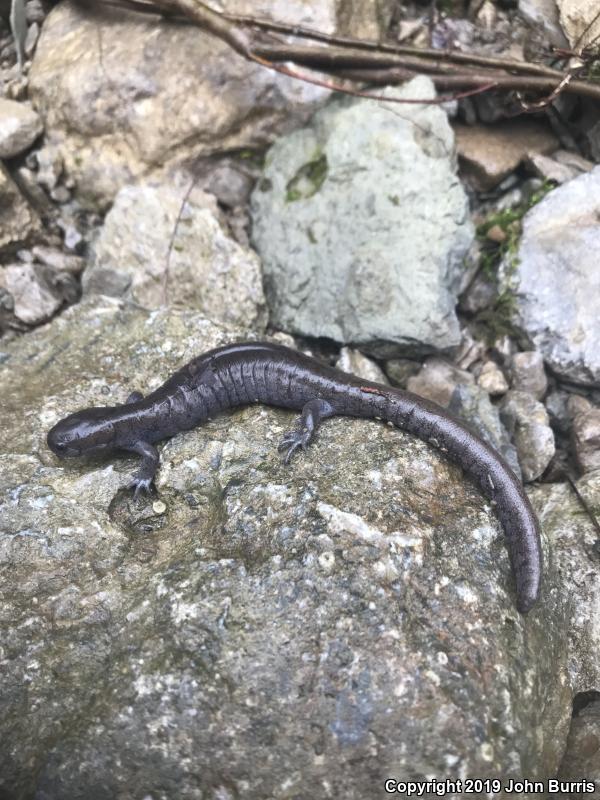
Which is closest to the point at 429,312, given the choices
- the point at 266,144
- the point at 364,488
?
the point at 364,488

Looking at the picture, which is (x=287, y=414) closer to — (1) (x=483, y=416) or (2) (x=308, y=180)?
(1) (x=483, y=416)

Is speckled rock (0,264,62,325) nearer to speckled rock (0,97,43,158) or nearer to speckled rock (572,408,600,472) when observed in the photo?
speckled rock (0,97,43,158)

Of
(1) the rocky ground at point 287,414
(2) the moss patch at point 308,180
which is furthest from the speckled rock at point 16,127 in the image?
(2) the moss patch at point 308,180

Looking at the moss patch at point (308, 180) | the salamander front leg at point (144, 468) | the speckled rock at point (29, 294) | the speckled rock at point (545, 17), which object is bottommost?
the salamander front leg at point (144, 468)

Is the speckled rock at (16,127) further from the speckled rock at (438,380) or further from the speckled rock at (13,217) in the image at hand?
the speckled rock at (438,380)

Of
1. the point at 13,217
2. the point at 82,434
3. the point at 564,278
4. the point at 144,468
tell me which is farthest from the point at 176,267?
the point at 564,278

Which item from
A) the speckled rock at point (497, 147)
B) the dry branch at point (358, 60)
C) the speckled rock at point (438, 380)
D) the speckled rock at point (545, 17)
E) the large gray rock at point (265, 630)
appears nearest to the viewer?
the large gray rock at point (265, 630)
